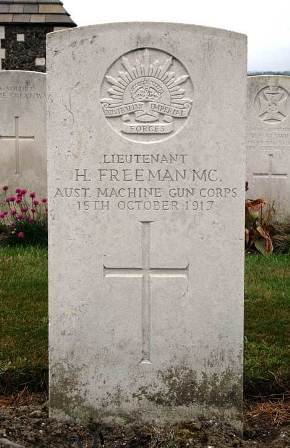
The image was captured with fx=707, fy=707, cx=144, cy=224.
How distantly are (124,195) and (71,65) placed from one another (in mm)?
710

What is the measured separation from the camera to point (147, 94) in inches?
143

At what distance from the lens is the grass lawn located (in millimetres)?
4191

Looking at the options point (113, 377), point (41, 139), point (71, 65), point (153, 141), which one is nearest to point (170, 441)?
point (113, 377)

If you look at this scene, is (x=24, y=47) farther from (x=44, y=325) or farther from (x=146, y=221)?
(x=146, y=221)

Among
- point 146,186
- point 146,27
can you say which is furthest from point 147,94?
point 146,186

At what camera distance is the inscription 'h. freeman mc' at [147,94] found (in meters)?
3.58

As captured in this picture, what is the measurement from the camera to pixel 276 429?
372 centimetres

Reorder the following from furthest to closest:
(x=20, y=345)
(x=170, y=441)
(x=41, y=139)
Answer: (x=41, y=139) < (x=20, y=345) < (x=170, y=441)

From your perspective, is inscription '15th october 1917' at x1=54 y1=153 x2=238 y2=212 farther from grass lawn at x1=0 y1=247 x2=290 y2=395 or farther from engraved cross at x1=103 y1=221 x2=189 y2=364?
grass lawn at x1=0 y1=247 x2=290 y2=395

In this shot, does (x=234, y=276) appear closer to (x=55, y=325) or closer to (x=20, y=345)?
(x=55, y=325)

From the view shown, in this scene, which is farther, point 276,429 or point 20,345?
point 20,345

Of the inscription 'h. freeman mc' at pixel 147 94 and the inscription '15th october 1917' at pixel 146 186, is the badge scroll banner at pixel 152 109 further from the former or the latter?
the inscription '15th october 1917' at pixel 146 186

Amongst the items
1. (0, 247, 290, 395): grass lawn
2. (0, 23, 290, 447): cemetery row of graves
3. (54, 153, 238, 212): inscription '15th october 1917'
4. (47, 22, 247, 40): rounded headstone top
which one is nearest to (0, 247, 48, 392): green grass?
(0, 247, 290, 395): grass lawn

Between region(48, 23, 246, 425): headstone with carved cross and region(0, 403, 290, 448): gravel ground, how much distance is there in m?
0.09
